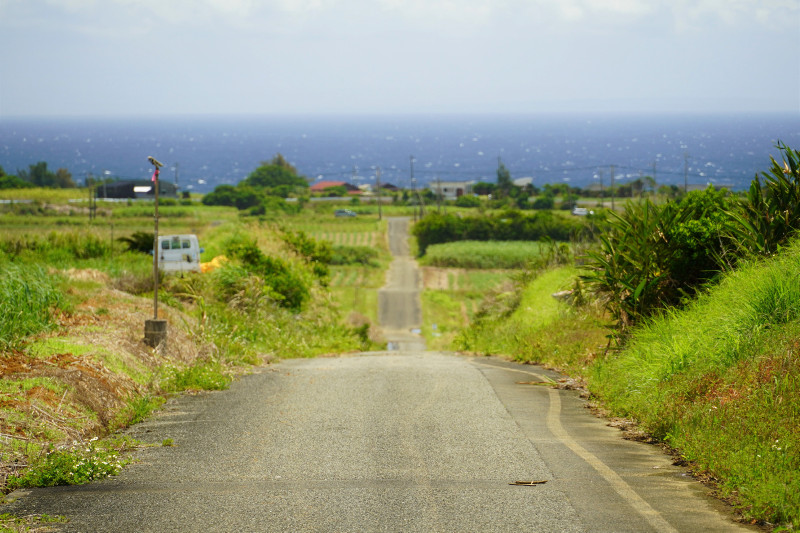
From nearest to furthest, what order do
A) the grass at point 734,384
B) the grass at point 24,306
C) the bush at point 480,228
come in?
1. the grass at point 734,384
2. the grass at point 24,306
3. the bush at point 480,228

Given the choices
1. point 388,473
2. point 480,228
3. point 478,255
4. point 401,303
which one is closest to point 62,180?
point 480,228

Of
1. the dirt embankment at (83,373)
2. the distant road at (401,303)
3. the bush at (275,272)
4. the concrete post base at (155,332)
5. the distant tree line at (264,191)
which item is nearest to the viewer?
the dirt embankment at (83,373)

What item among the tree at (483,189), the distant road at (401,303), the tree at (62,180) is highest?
the tree at (62,180)

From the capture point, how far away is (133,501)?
612 cm

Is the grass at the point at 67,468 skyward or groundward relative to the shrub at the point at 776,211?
groundward

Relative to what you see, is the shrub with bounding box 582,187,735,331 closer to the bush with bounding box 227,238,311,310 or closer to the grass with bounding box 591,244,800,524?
the grass with bounding box 591,244,800,524

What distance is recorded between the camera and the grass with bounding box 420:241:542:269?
80.9 m

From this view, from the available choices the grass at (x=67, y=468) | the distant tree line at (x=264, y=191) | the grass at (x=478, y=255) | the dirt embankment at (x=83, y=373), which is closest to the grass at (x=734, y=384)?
the grass at (x=67, y=468)

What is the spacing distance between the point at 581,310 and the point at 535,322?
75.0 inches

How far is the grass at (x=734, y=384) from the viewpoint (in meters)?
5.84

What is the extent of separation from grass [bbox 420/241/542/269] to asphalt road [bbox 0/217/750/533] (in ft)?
229

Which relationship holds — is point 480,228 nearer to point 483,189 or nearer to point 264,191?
point 483,189

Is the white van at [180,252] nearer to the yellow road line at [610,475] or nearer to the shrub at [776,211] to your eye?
the yellow road line at [610,475]

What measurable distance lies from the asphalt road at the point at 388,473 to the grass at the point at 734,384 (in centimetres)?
32
